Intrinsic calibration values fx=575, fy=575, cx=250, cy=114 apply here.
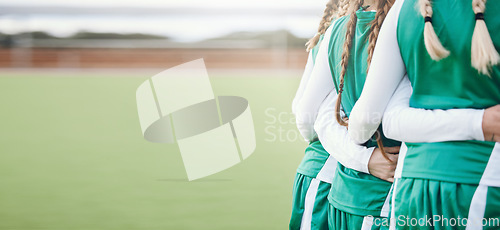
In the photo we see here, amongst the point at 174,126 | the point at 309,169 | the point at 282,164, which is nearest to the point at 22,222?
the point at 309,169

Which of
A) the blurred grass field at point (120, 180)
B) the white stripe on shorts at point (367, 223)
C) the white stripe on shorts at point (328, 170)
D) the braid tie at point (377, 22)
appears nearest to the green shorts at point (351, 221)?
the white stripe on shorts at point (367, 223)

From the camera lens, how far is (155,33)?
22.2 metres

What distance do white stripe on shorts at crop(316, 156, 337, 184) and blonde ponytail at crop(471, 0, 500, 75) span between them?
0.60 metres

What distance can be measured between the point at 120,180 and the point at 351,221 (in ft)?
10.3

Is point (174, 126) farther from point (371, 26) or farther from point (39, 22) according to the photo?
point (39, 22)

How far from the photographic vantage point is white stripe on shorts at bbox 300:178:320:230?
1.58 metres

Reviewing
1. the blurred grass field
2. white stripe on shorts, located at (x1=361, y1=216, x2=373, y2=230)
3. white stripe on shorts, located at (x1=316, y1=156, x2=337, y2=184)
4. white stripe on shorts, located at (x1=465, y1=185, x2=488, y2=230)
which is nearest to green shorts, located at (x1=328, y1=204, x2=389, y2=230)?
white stripe on shorts, located at (x1=361, y1=216, x2=373, y2=230)

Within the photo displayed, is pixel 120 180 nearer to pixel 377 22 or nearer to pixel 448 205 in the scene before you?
pixel 377 22

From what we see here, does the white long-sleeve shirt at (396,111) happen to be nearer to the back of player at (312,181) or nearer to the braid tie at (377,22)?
the braid tie at (377,22)

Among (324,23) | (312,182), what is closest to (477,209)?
(312,182)

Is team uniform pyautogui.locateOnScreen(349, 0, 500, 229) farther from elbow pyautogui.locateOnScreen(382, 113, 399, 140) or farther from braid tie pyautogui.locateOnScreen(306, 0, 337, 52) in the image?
braid tie pyautogui.locateOnScreen(306, 0, 337, 52)

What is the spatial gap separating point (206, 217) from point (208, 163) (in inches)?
67.9

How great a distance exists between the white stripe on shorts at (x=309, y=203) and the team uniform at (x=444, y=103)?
1.41 feet

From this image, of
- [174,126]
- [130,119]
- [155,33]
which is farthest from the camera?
[155,33]
